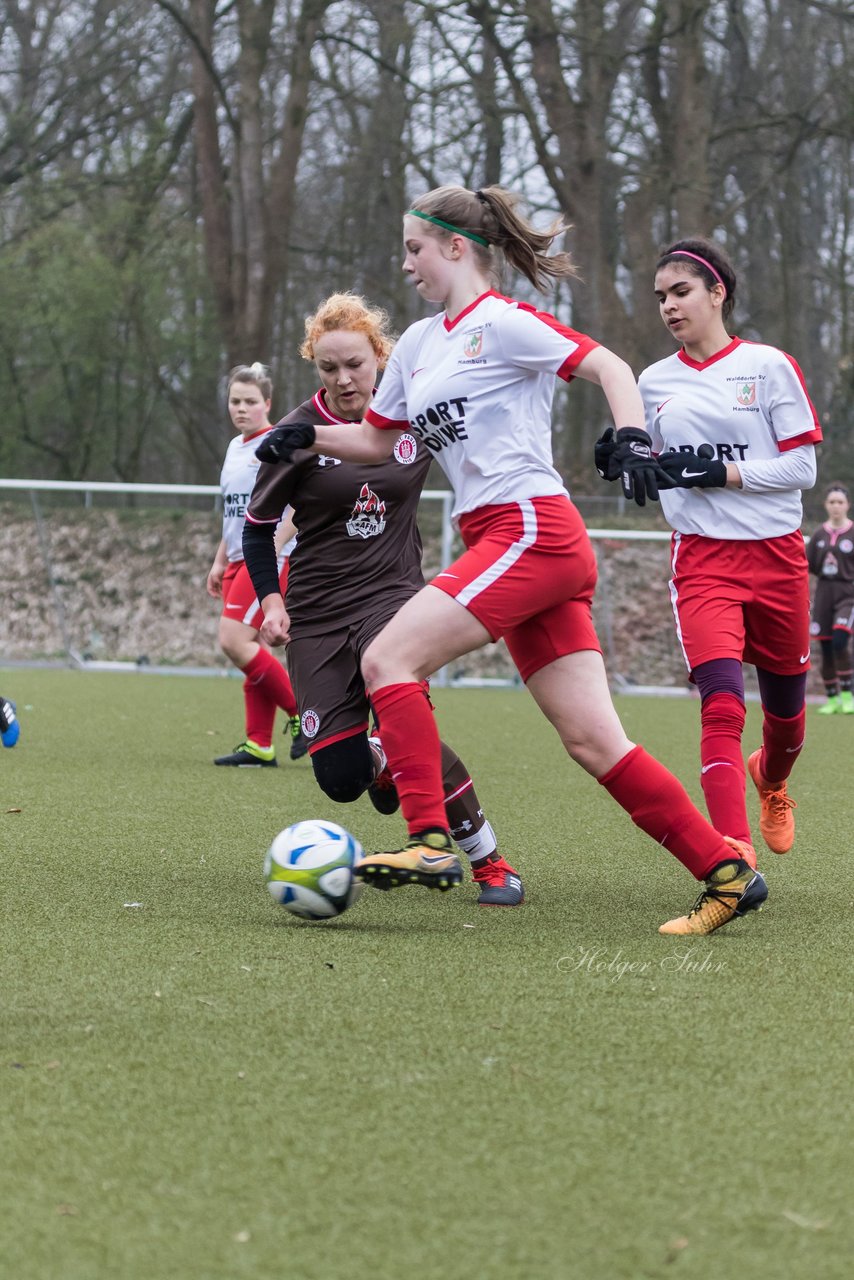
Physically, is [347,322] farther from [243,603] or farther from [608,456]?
[243,603]

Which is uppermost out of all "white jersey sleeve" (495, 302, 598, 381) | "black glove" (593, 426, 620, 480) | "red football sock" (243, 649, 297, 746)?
"white jersey sleeve" (495, 302, 598, 381)

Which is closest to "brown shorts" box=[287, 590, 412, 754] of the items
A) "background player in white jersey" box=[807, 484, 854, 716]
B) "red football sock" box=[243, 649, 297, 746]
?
"red football sock" box=[243, 649, 297, 746]

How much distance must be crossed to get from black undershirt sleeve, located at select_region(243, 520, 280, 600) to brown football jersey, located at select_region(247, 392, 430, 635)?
55mm

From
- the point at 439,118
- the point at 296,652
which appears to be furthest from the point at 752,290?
the point at 296,652

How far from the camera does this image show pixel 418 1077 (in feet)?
9.22

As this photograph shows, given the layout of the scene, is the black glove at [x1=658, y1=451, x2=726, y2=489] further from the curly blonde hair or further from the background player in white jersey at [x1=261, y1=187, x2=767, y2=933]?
the curly blonde hair

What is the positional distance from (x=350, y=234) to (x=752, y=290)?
21.1ft

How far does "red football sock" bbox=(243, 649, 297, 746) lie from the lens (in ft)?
28.1

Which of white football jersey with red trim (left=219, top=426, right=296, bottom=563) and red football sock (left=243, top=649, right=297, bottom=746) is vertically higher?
white football jersey with red trim (left=219, top=426, right=296, bottom=563)

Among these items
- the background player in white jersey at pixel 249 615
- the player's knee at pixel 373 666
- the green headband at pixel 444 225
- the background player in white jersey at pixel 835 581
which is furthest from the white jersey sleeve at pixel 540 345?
the background player in white jersey at pixel 835 581

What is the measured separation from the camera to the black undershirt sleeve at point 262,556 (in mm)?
5223

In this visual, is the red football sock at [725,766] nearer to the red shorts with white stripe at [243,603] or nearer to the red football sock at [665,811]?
the red football sock at [665,811]

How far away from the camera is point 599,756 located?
4.17 m

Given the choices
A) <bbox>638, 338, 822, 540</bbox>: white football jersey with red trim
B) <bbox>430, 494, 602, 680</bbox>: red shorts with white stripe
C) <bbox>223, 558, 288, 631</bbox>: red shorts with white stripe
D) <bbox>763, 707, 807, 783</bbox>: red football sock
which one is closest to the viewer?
→ <bbox>430, 494, 602, 680</bbox>: red shorts with white stripe
